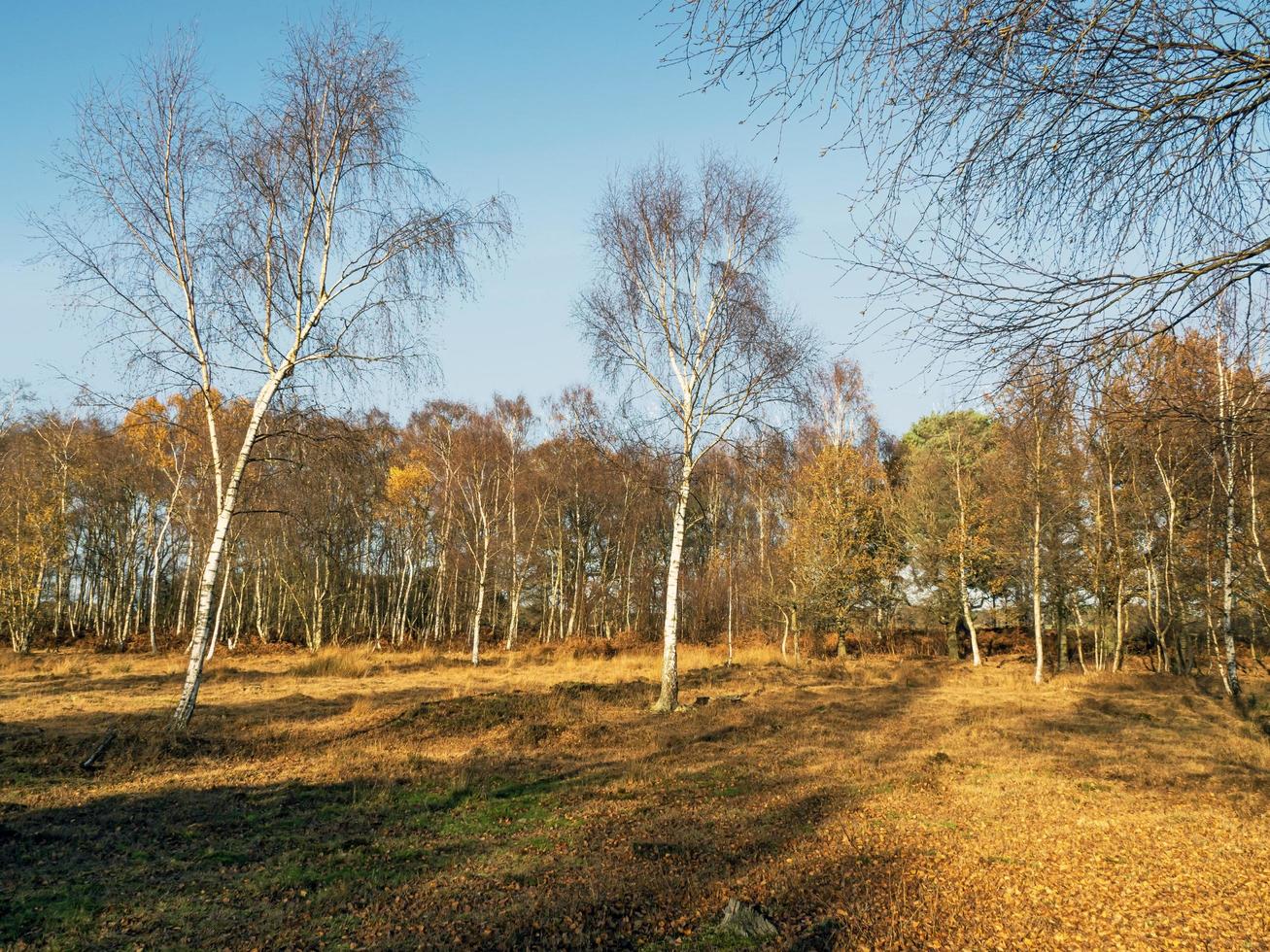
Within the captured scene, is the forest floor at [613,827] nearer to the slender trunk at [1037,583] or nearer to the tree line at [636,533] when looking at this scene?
the tree line at [636,533]

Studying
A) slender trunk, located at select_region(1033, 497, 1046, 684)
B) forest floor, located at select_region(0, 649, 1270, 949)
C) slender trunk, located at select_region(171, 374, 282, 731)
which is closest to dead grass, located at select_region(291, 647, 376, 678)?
forest floor, located at select_region(0, 649, 1270, 949)

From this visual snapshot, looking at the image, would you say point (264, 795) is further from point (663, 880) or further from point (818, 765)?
point (818, 765)

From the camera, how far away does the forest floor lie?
15.4 ft

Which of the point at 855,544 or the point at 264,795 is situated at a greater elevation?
the point at 855,544

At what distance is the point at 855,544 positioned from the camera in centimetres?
2988

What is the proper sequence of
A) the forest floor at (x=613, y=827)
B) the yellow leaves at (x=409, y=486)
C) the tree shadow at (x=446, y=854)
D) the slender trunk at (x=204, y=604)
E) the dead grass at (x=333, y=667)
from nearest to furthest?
the tree shadow at (x=446, y=854) → the forest floor at (x=613, y=827) → the slender trunk at (x=204, y=604) → the dead grass at (x=333, y=667) → the yellow leaves at (x=409, y=486)

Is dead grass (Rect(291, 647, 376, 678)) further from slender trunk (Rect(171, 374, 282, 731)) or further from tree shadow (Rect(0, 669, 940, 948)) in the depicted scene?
tree shadow (Rect(0, 669, 940, 948))

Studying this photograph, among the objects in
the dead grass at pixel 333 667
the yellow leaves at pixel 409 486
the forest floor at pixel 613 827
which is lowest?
the dead grass at pixel 333 667

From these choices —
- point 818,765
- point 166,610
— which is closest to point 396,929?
point 818,765

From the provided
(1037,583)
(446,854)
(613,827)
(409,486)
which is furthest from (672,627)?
(409,486)

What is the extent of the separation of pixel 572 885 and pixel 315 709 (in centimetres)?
1042

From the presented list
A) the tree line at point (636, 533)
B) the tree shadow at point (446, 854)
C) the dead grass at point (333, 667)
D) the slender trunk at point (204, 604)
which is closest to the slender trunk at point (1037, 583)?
the tree line at point (636, 533)

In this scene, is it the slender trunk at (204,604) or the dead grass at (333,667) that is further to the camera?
the dead grass at (333,667)

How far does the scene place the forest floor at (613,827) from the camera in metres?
4.70
